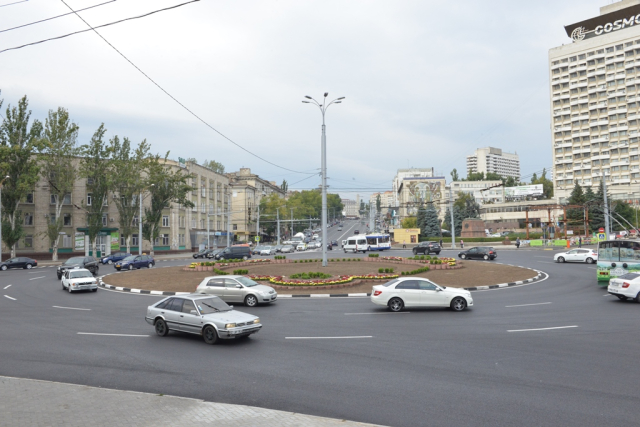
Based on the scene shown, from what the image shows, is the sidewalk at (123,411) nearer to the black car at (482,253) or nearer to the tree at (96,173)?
the black car at (482,253)

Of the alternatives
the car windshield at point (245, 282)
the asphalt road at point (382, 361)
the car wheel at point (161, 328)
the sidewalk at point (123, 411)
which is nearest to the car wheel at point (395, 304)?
the asphalt road at point (382, 361)

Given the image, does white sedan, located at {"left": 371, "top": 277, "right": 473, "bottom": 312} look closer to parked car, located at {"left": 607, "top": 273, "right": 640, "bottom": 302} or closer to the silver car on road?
the silver car on road

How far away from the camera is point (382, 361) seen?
1023cm

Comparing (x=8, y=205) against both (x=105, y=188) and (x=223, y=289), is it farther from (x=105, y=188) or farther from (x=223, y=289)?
(x=223, y=289)

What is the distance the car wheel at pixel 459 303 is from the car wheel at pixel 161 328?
10.0 metres

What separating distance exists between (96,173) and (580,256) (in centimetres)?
5488

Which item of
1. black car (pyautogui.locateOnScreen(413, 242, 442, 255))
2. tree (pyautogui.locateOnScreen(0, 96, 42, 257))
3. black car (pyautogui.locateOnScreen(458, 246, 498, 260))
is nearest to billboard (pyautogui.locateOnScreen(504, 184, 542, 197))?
black car (pyautogui.locateOnScreen(413, 242, 442, 255))

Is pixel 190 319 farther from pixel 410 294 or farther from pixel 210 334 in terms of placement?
pixel 410 294

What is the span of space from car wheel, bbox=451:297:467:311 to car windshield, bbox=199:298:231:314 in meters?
8.53

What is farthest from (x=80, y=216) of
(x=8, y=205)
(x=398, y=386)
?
(x=398, y=386)

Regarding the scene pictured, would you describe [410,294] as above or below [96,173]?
below

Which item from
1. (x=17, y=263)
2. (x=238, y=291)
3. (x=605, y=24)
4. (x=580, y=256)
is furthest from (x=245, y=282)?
(x=605, y=24)

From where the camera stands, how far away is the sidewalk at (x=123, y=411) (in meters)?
6.77

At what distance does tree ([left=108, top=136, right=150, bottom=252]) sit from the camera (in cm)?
6078
